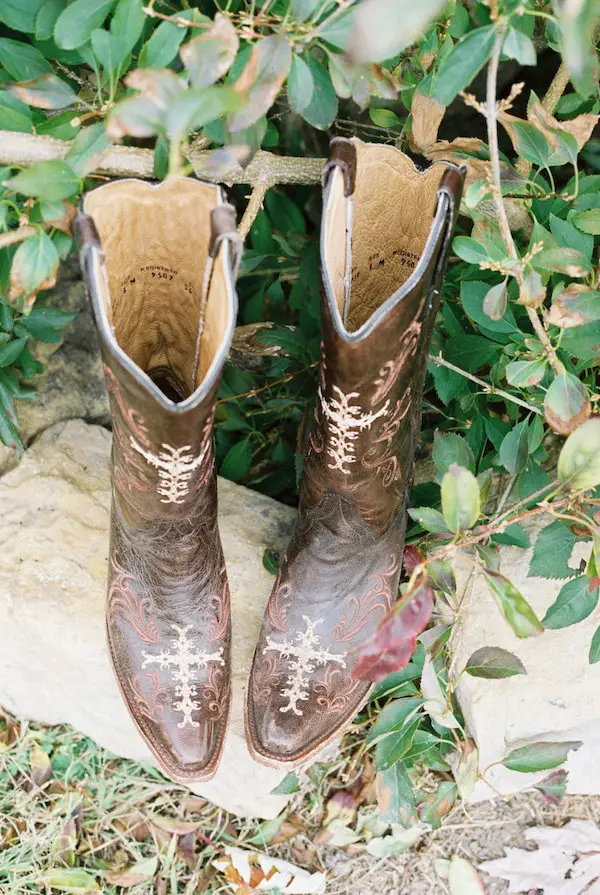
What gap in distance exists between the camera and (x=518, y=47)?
0.79 meters

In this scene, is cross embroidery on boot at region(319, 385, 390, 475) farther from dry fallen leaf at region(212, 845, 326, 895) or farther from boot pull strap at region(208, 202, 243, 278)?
dry fallen leaf at region(212, 845, 326, 895)

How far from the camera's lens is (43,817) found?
A: 1.43m

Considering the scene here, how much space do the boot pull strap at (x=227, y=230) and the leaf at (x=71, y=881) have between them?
1.07 m

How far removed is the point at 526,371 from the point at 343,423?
9.6 inches

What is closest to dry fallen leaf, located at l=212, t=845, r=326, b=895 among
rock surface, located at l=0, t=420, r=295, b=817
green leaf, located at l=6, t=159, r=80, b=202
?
rock surface, located at l=0, t=420, r=295, b=817

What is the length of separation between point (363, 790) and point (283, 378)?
2.55ft

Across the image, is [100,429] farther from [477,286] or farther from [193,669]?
[477,286]

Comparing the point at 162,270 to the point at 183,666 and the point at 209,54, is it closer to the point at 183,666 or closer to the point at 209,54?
the point at 209,54

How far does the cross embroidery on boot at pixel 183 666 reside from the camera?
1197mm

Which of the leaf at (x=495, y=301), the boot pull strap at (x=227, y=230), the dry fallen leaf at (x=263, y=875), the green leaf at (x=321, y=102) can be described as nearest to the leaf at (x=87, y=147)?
the boot pull strap at (x=227, y=230)

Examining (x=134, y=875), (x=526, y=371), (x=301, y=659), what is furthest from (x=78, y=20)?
(x=134, y=875)

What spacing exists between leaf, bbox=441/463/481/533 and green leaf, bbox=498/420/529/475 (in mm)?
289

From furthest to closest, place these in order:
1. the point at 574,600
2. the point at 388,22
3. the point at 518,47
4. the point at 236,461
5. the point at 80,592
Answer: the point at 236,461
the point at 80,592
the point at 574,600
the point at 518,47
the point at 388,22

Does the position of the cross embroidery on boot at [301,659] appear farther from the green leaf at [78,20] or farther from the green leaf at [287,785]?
the green leaf at [78,20]
